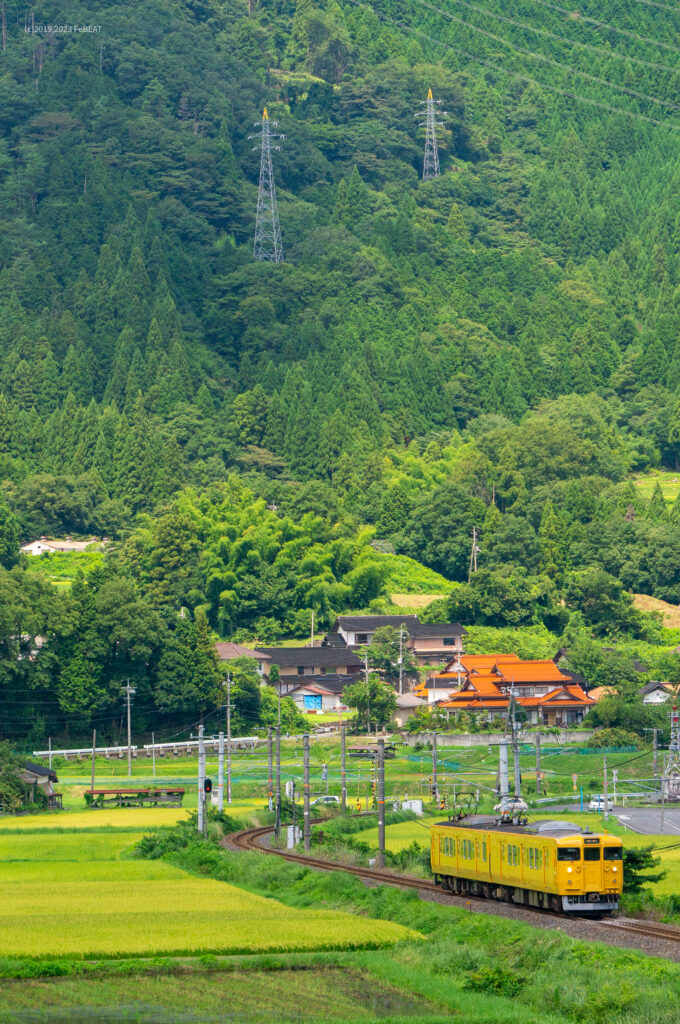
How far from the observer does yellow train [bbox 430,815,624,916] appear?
3506 centimetres

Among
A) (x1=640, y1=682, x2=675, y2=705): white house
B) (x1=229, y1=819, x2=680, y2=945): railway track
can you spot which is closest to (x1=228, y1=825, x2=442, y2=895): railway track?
(x1=229, y1=819, x2=680, y2=945): railway track

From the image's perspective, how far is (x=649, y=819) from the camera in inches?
2635

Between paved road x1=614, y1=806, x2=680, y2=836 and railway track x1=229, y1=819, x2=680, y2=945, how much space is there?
13108mm

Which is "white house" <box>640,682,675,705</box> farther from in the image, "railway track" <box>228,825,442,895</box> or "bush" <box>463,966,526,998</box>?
"bush" <box>463,966,526,998</box>

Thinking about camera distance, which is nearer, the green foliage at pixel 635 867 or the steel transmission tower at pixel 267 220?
the green foliage at pixel 635 867

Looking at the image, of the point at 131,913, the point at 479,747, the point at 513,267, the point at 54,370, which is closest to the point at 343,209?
the point at 513,267

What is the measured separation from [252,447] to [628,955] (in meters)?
127

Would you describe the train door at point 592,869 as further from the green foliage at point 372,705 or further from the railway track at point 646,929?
the green foliage at point 372,705

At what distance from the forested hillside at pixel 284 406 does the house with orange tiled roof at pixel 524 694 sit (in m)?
14.7

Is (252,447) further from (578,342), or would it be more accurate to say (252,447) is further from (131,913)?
(131,913)

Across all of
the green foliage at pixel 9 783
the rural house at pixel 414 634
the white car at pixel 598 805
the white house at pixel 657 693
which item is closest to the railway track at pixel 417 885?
the green foliage at pixel 9 783

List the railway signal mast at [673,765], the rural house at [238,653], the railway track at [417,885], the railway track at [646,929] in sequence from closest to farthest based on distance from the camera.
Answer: the railway track at [646,929], the railway track at [417,885], the railway signal mast at [673,765], the rural house at [238,653]

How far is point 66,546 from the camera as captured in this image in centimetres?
13850

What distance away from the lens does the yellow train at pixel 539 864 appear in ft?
115
